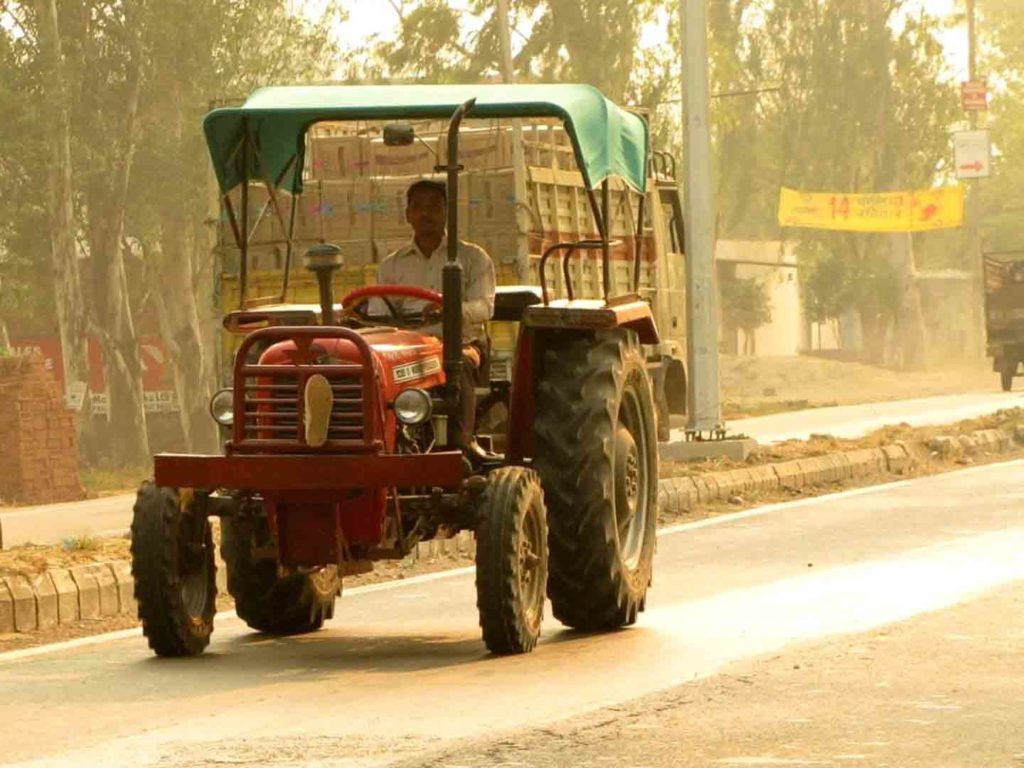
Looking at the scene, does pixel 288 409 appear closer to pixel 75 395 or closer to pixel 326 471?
pixel 326 471

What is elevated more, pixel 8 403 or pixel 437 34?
pixel 437 34

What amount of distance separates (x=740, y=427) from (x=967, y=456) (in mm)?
12720

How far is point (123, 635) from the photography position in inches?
492

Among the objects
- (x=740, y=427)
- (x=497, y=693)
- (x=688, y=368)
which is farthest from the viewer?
(x=740, y=427)

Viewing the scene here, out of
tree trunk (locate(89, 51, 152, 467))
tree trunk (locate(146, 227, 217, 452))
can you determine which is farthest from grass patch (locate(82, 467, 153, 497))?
tree trunk (locate(146, 227, 217, 452))

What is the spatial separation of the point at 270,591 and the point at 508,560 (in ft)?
6.70

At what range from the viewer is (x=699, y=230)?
80.8 feet

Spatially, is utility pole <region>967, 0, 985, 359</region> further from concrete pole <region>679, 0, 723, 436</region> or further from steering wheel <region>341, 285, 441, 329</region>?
steering wheel <region>341, 285, 441, 329</region>

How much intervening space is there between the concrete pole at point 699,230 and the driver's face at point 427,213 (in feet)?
42.1

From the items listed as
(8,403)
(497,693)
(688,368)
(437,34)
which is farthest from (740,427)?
(497,693)

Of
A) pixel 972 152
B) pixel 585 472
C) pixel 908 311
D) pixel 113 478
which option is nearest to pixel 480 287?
pixel 585 472

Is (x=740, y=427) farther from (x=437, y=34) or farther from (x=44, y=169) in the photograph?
(x=437, y=34)

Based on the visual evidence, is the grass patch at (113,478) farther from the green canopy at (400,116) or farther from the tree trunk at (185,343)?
the green canopy at (400,116)

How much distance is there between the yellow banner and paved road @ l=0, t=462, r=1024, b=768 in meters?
55.7
